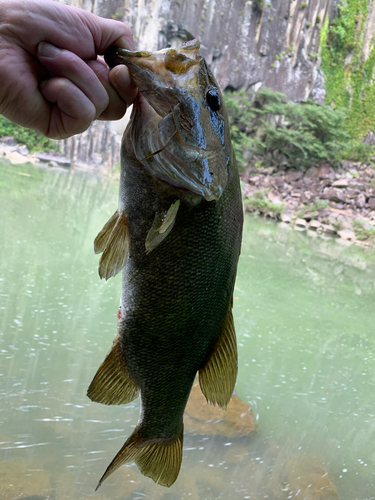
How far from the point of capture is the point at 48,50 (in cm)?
112

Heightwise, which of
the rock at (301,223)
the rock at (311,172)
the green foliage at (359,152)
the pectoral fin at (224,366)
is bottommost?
the rock at (301,223)

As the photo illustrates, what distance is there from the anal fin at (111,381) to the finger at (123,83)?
0.76m

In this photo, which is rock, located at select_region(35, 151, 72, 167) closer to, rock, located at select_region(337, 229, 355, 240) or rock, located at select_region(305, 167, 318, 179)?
rock, located at select_region(337, 229, 355, 240)

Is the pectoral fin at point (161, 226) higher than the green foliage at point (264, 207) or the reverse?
higher

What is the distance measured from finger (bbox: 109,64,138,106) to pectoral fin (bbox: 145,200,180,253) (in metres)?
0.35

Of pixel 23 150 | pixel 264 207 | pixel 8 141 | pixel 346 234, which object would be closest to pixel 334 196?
pixel 346 234

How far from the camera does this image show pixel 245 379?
13.9ft

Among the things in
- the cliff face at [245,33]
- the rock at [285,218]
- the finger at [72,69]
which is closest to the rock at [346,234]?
the rock at [285,218]

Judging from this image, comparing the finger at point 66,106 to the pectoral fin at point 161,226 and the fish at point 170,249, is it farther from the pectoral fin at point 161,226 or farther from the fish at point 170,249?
the pectoral fin at point 161,226

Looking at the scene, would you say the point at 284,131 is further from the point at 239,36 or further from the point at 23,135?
the point at 23,135

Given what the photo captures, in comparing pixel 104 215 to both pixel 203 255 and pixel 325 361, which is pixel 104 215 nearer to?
pixel 325 361

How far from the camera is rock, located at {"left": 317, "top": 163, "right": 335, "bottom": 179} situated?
71.7 feet

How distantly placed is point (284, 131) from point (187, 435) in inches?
810

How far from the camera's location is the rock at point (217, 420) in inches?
132
